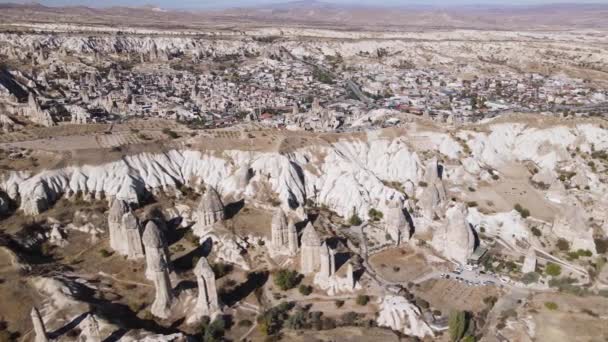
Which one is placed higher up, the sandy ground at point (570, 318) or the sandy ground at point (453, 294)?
the sandy ground at point (453, 294)

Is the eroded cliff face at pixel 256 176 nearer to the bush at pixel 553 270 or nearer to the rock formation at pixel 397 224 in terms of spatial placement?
the rock formation at pixel 397 224

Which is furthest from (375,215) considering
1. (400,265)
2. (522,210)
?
(522,210)

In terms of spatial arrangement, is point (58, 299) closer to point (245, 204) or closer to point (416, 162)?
point (245, 204)

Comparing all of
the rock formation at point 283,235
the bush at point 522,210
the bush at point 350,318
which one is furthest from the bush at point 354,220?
the bush at point 522,210

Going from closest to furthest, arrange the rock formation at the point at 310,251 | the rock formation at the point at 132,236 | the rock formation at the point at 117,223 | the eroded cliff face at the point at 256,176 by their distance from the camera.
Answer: the rock formation at the point at 310,251 < the rock formation at the point at 132,236 < the rock formation at the point at 117,223 < the eroded cliff face at the point at 256,176

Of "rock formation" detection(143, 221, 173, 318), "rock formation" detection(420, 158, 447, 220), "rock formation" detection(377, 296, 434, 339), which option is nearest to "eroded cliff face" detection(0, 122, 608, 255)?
"rock formation" detection(420, 158, 447, 220)
